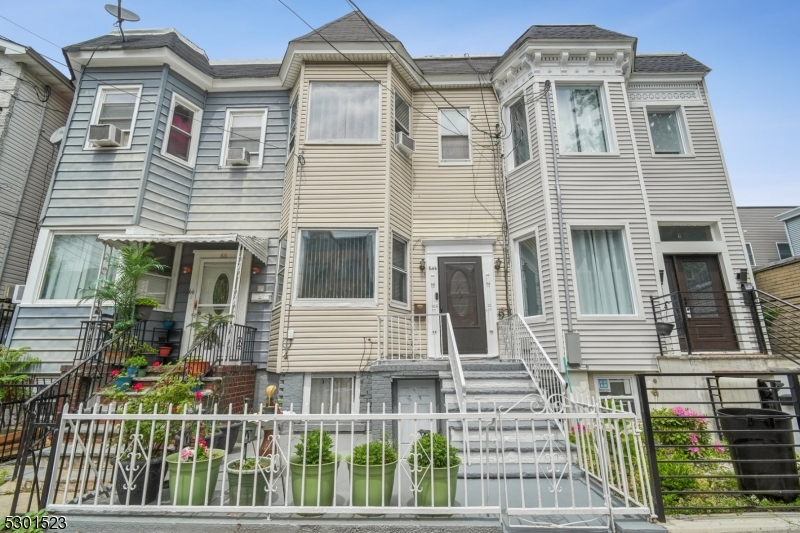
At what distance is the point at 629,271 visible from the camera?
721 cm

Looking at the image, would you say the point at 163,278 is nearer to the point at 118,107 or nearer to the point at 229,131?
the point at 229,131

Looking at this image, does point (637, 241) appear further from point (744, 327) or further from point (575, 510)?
point (575, 510)

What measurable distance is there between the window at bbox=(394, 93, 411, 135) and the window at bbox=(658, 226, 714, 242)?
6329 millimetres

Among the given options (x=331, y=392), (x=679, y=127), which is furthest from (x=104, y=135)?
(x=679, y=127)

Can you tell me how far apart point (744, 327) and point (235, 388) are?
374 inches

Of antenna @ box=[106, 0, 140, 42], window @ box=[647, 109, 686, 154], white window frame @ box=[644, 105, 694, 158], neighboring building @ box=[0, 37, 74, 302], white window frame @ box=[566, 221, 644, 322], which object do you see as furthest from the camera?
neighboring building @ box=[0, 37, 74, 302]

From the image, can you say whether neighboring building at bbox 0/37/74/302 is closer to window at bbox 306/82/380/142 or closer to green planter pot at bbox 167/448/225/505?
window at bbox 306/82/380/142

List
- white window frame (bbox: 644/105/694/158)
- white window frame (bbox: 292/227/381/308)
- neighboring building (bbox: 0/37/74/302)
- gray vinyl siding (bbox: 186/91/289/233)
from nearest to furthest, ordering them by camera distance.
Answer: white window frame (bbox: 292/227/381/308) → gray vinyl siding (bbox: 186/91/289/233) → white window frame (bbox: 644/105/694/158) → neighboring building (bbox: 0/37/74/302)

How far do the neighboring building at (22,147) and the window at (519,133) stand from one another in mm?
11646

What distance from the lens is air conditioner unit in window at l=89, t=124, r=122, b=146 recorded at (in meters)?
7.82

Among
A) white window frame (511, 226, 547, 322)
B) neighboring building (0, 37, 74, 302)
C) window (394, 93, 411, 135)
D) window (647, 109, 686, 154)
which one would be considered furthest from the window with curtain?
neighboring building (0, 37, 74, 302)

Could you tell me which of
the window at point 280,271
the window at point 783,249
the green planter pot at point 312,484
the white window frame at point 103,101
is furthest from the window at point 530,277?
the window at point 783,249

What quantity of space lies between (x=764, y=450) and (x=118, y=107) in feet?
40.8

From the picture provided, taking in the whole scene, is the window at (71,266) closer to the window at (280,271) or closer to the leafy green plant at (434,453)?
the window at (280,271)
